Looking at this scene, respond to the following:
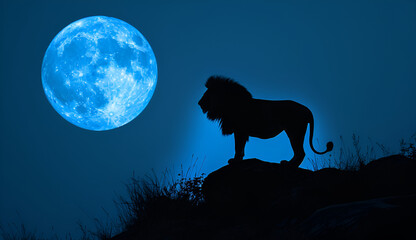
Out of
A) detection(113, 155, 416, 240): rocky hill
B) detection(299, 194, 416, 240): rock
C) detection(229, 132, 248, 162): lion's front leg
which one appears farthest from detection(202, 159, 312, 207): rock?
detection(299, 194, 416, 240): rock

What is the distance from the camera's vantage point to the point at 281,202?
5.41 metres

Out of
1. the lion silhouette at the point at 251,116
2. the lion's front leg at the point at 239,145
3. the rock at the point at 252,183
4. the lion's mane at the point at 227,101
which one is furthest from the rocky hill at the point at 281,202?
the lion's mane at the point at 227,101

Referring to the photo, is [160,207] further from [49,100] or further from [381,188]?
[49,100]

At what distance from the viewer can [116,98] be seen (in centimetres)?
1100

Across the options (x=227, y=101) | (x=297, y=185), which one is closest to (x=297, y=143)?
(x=297, y=185)

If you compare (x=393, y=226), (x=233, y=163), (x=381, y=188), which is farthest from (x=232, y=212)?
(x=393, y=226)

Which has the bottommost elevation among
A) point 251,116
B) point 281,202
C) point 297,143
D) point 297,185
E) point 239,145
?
point 281,202

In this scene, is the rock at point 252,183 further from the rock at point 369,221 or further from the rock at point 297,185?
the rock at point 369,221

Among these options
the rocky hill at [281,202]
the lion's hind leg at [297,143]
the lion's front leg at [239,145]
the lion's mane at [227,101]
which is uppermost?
the lion's mane at [227,101]

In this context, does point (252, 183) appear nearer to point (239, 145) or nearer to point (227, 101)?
point (239, 145)

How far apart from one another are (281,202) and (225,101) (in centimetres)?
217

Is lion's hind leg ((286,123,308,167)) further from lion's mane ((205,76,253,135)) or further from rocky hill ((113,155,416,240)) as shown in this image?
lion's mane ((205,76,253,135))

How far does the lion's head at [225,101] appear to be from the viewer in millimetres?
6438

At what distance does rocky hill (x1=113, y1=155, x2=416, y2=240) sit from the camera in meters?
3.84
